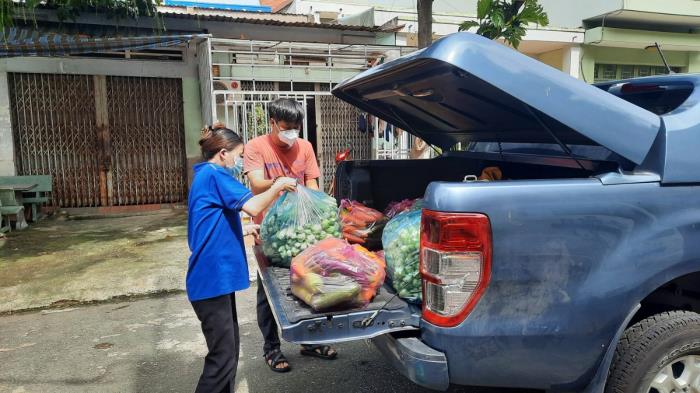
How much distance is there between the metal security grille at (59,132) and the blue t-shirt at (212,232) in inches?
313

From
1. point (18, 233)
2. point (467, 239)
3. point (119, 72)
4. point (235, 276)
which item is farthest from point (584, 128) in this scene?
point (119, 72)

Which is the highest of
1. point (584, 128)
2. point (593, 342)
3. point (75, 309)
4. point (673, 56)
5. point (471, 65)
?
point (673, 56)

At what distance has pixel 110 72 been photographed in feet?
30.4

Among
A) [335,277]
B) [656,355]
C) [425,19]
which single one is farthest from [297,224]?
[425,19]

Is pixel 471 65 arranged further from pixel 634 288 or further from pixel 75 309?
pixel 75 309

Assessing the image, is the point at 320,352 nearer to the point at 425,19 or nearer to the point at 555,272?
the point at 555,272

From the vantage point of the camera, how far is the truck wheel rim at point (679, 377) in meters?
2.20

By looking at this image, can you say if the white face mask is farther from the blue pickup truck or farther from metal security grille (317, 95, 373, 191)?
metal security grille (317, 95, 373, 191)

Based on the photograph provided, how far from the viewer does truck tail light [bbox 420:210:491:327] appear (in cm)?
192

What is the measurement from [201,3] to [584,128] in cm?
1038

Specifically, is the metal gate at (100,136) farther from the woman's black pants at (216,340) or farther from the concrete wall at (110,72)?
the woman's black pants at (216,340)

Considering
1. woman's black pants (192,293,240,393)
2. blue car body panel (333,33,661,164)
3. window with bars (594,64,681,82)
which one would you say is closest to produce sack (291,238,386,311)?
woman's black pants (192,293,240,393)

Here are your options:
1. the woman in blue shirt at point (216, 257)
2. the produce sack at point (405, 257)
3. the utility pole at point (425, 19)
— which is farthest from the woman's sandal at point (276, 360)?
the utility pole at point (425, 19)

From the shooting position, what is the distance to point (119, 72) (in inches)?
367
